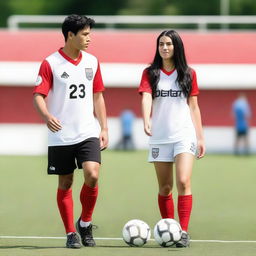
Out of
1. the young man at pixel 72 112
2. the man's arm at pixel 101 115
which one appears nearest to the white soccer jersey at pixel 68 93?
the young man at pixel 72 112

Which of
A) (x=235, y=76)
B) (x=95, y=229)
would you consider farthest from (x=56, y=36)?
(x=95, y=229)

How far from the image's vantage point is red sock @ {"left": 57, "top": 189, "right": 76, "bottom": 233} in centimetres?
1036

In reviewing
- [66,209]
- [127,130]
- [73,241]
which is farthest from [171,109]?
[127,130]

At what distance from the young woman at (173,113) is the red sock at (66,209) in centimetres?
92

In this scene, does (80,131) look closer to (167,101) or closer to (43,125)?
(167,101)

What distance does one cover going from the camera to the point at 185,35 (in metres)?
34.2

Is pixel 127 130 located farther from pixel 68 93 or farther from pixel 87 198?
pixel 68 93

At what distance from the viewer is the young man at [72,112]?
1020 cm

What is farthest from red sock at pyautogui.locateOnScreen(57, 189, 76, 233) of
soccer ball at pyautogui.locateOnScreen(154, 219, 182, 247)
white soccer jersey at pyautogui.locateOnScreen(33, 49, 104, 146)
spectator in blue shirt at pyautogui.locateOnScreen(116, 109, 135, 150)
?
spectator in blue shirt at pyautogui.locateOnScreen(116, 109, 135, 150)

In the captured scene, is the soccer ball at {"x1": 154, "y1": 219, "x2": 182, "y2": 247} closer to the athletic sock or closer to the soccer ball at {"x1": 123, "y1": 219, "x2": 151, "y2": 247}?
the soccer ball at {"x1": 123, "y1": 219, "x2": 151, "y2": 247}

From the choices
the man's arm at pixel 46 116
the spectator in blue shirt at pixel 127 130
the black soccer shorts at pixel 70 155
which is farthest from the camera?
the spectator in blue shirt at pixel 127 130

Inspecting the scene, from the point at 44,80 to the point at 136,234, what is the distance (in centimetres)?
167

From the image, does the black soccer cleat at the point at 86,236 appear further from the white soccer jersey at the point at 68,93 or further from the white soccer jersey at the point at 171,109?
the white soccer jersey at the point at 171,109

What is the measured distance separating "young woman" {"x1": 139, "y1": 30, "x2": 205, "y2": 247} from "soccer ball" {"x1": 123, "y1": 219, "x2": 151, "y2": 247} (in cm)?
45
